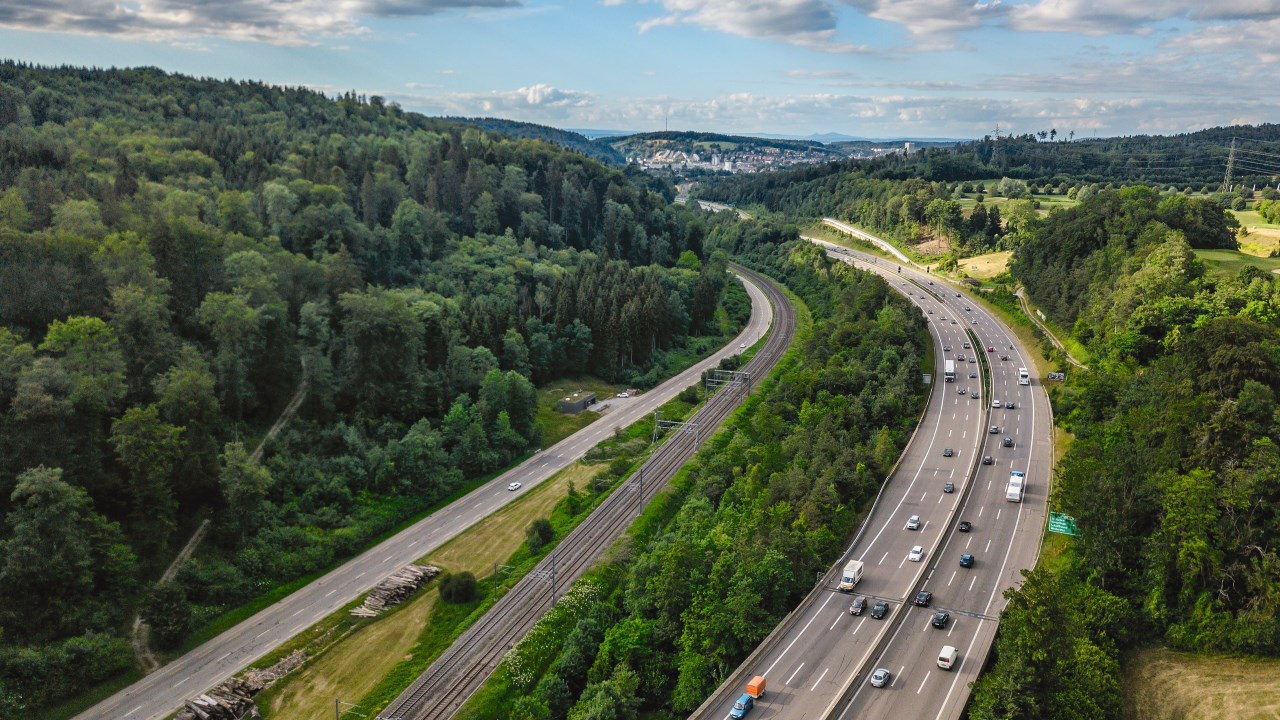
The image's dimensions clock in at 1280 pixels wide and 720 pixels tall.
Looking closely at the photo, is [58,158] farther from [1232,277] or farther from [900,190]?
[900,190]

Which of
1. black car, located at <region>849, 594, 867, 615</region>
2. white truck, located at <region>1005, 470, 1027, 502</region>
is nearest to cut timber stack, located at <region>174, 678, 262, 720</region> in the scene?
black car, located at <region>849, 594, 867, 615</region>

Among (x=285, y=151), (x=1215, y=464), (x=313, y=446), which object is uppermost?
(x=285, y=151)

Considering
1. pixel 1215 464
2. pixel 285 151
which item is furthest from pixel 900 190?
pixel 1215 464

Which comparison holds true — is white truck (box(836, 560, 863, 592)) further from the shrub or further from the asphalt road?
the asphalt road

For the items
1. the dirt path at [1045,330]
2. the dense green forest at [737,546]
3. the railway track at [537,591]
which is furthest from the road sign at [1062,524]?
the railway track at [537,591]

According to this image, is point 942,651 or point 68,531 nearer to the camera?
point 942,651
